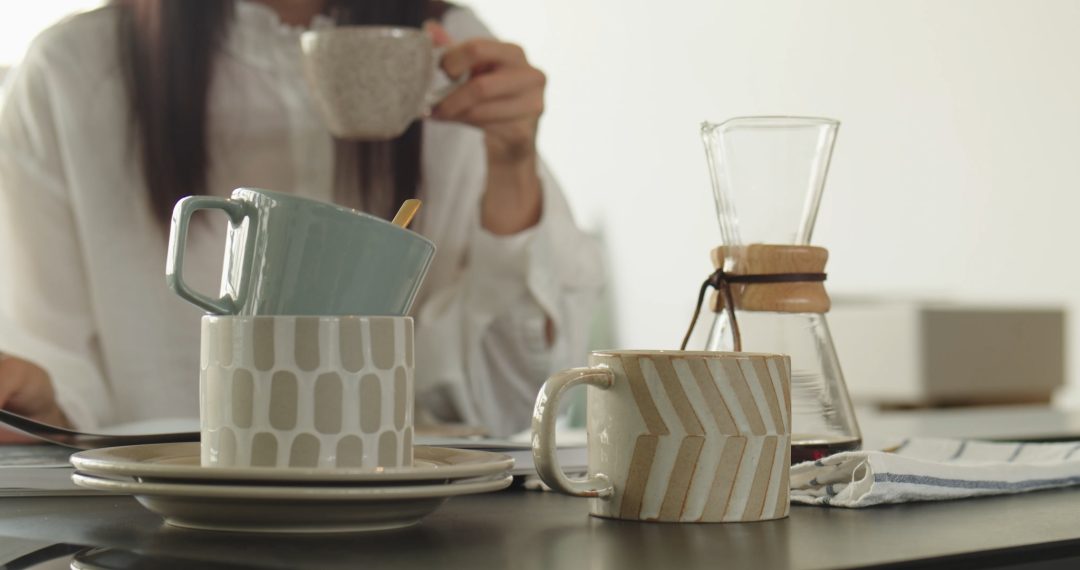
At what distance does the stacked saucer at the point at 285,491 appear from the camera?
381mm

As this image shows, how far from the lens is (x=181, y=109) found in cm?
156

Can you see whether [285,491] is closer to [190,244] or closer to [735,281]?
[735,281]

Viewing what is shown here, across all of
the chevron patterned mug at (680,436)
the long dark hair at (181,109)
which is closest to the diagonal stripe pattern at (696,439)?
the chevron patterned mug at (680,436)

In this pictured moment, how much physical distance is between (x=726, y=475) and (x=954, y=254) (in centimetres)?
292

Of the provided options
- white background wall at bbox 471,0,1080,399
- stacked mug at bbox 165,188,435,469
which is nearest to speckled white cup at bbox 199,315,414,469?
stacked mug at bbox 165,188,435,469

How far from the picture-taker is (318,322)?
0.40m

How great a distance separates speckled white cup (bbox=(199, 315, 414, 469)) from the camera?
1.31 feet

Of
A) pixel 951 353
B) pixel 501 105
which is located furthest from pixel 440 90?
pixel 951 353

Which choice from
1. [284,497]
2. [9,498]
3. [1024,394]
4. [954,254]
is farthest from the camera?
[954,254]

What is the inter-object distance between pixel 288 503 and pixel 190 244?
117 centimetres

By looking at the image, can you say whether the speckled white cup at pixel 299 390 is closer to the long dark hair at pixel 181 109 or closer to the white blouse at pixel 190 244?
the white blouse at pixel 190 244

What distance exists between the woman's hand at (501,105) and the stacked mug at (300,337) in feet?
2.47

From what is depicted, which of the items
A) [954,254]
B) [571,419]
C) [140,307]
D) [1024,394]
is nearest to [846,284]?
[954,254]

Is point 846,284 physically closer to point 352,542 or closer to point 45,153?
point 45,153
